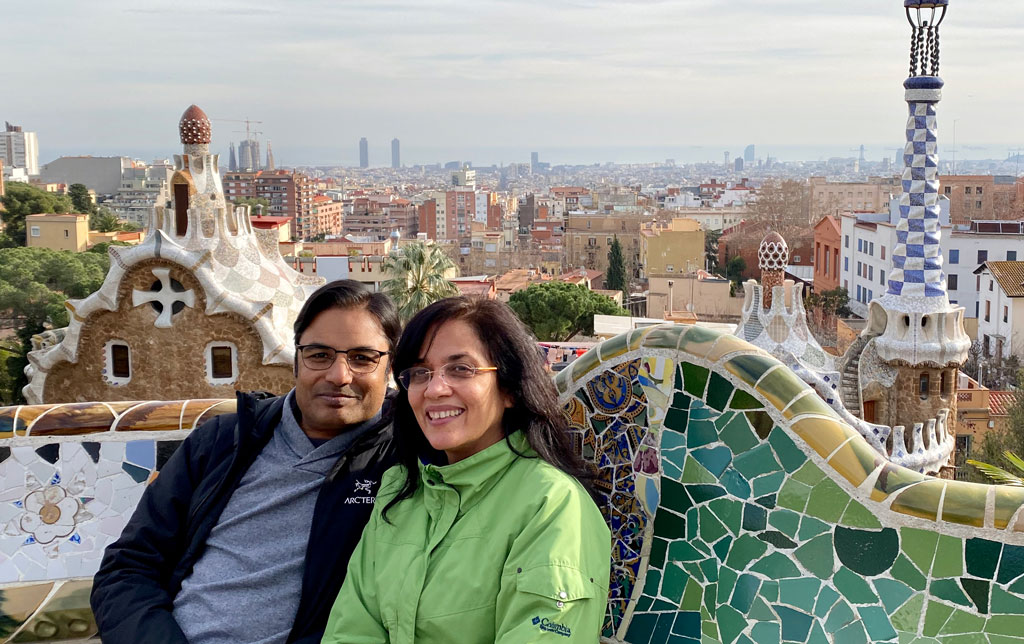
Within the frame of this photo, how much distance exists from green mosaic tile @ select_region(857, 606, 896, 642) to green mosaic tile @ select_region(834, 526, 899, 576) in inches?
2.7

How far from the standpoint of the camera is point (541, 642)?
1.75 m

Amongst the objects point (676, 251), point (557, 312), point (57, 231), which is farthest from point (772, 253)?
point (676, 251)

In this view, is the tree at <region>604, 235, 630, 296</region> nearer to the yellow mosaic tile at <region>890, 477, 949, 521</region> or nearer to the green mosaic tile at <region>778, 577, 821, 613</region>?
the green mosaic tile at <region>778, 577, 821, 613</region>

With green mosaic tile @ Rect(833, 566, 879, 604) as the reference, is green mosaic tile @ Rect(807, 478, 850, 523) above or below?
above

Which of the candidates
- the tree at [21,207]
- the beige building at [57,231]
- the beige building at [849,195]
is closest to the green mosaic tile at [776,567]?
the beige building at [57,231]

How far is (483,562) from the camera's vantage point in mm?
1881

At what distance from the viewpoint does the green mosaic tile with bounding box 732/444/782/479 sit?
214 centimetres

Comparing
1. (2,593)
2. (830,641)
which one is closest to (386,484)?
(830,641)

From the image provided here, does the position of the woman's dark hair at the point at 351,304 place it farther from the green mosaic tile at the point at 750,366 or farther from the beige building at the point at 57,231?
the beige building at the point at 57,231

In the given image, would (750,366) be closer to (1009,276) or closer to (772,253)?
(772,253)

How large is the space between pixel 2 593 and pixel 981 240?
36324mm

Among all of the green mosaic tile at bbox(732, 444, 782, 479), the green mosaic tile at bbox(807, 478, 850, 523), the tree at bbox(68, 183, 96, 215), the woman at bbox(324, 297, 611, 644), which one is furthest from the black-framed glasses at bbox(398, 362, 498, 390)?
the tree at bbox(68, 183, 96, 215)

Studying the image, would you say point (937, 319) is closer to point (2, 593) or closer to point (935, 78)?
point (935, 78)

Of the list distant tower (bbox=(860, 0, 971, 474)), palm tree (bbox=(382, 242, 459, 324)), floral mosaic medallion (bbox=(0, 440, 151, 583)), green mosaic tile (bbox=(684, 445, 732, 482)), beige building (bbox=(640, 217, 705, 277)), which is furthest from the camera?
beige building (bbox=(640, 217, 705, 277))
